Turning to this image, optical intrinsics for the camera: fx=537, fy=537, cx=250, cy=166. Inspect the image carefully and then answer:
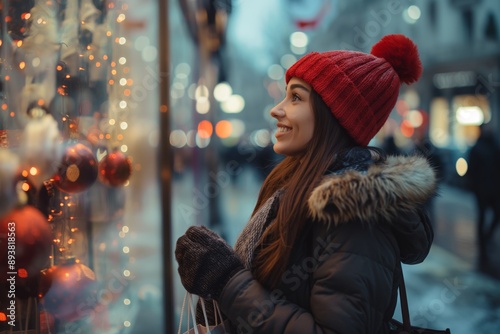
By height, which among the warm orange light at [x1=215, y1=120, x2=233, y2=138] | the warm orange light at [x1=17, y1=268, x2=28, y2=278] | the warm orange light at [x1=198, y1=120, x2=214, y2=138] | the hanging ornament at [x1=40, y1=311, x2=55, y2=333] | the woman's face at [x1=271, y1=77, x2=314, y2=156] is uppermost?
the warm orange light at [x1=215, y1=120, x2=233, y2=138]

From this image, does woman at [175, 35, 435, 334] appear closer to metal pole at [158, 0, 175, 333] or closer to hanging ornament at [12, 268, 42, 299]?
hanging ornament at [12, 268, 42, 299]

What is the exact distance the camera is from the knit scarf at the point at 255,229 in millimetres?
1783

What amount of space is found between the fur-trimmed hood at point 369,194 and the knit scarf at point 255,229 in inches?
8.2

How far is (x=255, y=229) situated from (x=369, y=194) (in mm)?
428

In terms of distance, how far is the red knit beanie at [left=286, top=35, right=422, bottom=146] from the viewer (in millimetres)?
1771

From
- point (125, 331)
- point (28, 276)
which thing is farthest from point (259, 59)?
point (28, 276)

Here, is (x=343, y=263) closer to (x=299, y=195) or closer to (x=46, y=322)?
(x=299, y=195)

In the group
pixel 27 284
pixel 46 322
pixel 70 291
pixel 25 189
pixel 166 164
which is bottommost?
pixel 46 322

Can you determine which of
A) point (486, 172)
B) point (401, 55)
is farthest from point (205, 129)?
point (401, 55)

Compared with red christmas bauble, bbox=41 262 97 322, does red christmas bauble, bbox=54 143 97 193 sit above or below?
above

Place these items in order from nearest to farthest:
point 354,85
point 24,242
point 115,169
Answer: point 354,85, point 24,242, point 115,169

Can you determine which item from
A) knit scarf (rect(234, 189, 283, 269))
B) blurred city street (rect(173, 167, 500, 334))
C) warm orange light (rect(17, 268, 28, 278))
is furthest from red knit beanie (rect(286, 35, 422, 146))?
warm orange light (rect(17, 268, 28, 278))

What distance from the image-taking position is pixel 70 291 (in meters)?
2.64

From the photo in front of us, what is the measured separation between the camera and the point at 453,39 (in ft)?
34.3
